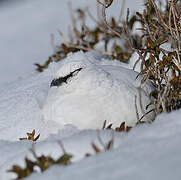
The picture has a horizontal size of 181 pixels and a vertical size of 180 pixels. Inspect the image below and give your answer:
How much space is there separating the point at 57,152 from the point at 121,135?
0.98ft

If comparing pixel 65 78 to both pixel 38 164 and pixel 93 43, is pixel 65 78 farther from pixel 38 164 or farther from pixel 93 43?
pixel 93 43

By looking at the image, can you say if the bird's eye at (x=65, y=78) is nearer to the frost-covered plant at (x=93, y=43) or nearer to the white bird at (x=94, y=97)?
the white bird at (x=94, y=97)

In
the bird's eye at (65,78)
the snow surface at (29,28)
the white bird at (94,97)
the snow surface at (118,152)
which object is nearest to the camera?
the snow surface at (118,152)

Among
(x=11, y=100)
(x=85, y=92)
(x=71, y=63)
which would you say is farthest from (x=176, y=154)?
(x=11, y=100)

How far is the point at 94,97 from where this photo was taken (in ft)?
6.98

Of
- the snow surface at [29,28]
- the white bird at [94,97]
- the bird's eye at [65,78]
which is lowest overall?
the snow surface at [29,28]

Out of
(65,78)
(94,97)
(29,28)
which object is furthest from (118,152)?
(29,28)

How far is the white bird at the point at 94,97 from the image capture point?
2062 millimetres

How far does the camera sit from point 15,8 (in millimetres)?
8703

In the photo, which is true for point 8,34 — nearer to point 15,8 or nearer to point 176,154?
point 15,8

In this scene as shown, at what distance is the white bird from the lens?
2062 mm

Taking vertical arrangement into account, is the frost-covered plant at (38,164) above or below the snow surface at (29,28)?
above

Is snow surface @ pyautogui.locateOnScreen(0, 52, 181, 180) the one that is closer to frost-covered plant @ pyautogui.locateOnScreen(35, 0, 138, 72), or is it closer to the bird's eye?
the bird's eye

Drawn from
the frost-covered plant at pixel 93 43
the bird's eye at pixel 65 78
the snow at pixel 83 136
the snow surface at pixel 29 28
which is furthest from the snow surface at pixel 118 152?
the snow surface at pixel 29 28
